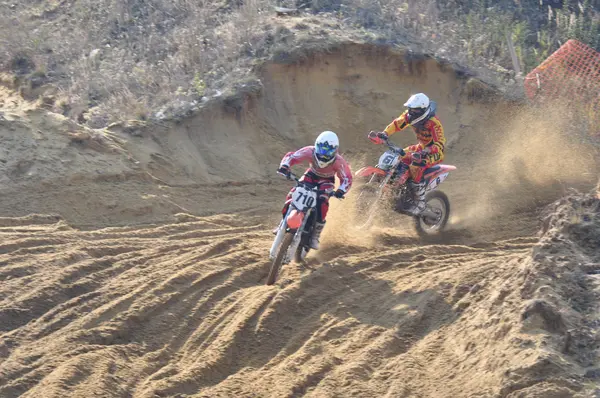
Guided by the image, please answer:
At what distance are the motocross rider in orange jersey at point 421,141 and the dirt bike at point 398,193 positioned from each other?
84 mm

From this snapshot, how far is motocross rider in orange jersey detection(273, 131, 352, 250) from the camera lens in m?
8.94

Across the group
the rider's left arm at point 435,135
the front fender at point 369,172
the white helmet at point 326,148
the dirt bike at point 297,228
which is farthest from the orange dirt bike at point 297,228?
the rider's left arm at point 435,135

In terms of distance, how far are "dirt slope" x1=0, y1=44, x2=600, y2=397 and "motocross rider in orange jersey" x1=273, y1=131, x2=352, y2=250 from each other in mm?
621

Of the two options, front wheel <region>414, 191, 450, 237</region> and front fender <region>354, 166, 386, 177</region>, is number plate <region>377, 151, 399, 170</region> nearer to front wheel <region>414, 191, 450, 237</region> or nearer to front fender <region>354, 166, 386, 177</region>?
front fender <region>354, 166, 386, 177</region>

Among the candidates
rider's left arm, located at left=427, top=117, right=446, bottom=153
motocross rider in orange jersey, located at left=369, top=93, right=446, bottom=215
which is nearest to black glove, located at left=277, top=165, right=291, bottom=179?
motocross rider in orange jersey, located at left=369, top=93, right=446, bottom=215

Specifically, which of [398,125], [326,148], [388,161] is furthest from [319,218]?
[398,125]

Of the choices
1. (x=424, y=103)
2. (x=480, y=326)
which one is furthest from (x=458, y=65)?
(x=480, y=326)

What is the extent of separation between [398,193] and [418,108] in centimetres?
127

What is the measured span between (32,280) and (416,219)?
227 inches

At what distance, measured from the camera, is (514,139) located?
566 inches

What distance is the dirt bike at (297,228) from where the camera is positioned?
8266 mm

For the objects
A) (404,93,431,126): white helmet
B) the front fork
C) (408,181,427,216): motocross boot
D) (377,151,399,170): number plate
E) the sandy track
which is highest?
(404,93,431,126): white helmet

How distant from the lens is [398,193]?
34.9 ft

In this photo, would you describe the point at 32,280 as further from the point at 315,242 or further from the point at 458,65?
the point at 458,65
